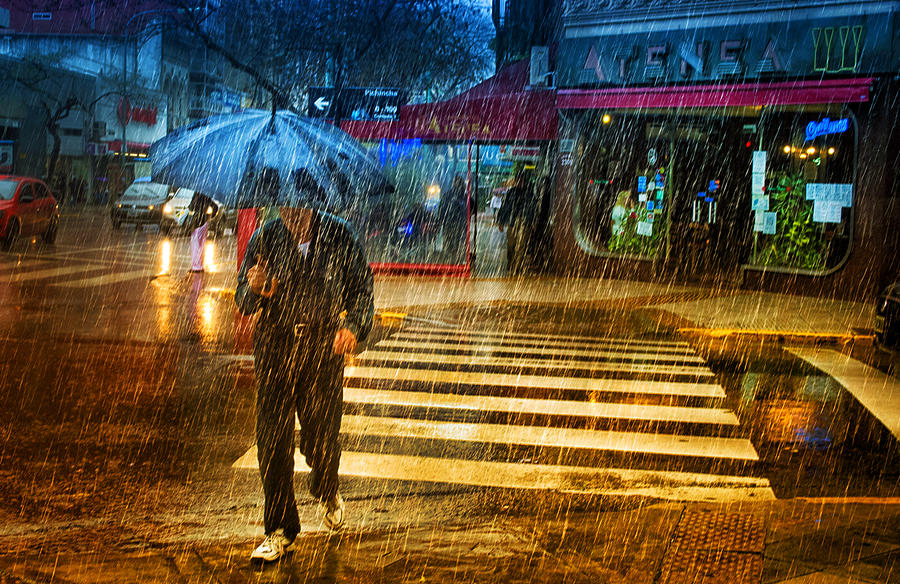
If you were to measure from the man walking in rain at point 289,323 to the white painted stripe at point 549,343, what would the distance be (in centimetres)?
682

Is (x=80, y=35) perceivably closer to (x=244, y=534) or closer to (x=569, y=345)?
(x=569, y=345)

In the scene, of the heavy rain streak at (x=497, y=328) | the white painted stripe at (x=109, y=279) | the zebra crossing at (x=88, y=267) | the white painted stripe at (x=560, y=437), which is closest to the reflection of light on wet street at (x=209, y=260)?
the heavy rain streak at (x=497, y=328)

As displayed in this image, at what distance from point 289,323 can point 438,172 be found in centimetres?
1564

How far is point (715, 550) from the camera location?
455 centimetres

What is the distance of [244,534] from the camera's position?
4.98m

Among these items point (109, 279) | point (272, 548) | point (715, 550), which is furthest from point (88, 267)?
point (715, 550)

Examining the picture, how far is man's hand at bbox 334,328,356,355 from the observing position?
4.61 metres

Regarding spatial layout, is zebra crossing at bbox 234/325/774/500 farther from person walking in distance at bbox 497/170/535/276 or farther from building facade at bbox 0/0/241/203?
building facade at bbox 0/0/241/203

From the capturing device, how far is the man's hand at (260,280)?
14.7ft

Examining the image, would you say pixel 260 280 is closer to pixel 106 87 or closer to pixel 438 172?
pixel 438 172

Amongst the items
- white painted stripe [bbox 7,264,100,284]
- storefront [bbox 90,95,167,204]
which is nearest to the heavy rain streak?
white painted stripe [bbox 7,264,100,284]

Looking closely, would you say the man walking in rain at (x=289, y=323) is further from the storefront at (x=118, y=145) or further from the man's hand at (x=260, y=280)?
the storefront at (x=118, y=145)

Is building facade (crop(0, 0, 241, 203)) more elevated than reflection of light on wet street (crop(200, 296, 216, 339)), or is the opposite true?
building facade (crop(0, 0, 241, 203))

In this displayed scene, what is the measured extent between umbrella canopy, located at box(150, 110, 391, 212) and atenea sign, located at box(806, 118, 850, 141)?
13790 millimetres
